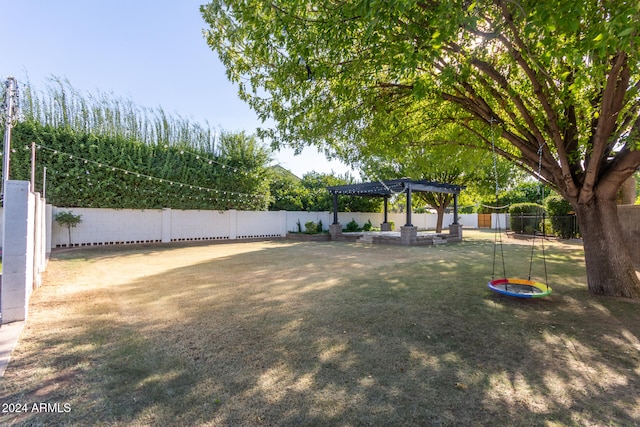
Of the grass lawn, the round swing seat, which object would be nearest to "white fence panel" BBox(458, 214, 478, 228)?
the grass lawn

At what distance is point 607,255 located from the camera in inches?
184

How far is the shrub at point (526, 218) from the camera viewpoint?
48.6 ft

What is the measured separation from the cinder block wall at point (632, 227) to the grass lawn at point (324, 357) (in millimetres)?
4253

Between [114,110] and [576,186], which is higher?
[114,110]

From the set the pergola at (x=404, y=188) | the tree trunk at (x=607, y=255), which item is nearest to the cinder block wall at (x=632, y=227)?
the tree trunk at (x=607, y=255)

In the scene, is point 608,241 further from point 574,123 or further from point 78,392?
point 78,392

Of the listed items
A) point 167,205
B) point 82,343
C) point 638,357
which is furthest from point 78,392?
point 167,205

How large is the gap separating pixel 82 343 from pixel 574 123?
296 inches

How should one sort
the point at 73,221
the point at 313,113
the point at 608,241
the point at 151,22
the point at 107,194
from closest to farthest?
the point at 608,241, the point at 313,113, the point at 151,22, the point at 73,221, the point at 107,194

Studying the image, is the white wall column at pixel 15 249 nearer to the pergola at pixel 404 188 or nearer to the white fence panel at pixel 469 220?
the pergola at pixel 404 188

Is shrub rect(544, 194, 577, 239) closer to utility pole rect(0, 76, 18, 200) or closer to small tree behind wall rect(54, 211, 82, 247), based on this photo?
utility pole rect(0, 76, 18, 200)

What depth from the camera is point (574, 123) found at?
527 centimetres

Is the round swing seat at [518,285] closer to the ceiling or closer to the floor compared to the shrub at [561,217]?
closer to the floor

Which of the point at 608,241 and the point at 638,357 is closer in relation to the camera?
the point at 638,357
